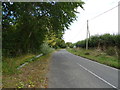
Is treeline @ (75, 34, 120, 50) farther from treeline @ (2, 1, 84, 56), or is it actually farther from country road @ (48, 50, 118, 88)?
country road @ (48, 50, 118, 88)

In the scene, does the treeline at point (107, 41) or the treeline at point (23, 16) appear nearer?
the treeline at point (23, 16)

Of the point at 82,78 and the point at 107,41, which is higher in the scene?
the point at 107,41

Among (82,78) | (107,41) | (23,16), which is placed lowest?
(82,78)

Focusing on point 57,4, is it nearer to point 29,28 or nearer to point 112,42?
point 29,28

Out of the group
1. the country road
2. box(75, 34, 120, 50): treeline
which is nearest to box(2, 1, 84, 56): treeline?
the country road

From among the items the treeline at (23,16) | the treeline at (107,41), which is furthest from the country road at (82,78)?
the treeline at (107,41)

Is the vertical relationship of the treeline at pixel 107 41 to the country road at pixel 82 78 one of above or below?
above

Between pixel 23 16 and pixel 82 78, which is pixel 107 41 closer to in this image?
pixel 82 78

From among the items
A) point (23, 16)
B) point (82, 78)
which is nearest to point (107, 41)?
point (82, 78)

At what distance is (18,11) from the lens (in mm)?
6867

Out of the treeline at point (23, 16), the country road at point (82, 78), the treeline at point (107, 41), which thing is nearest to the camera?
the country road at point (82, 78)

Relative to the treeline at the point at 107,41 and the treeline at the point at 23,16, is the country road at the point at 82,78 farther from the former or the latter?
the treeline at the point at 107,41

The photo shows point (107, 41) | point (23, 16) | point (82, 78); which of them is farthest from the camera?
point (107, 41)

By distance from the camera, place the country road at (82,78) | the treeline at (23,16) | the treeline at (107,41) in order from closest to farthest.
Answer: the country road at (82,78)
the treeline at (23,16)
the treeline at (107,41)
